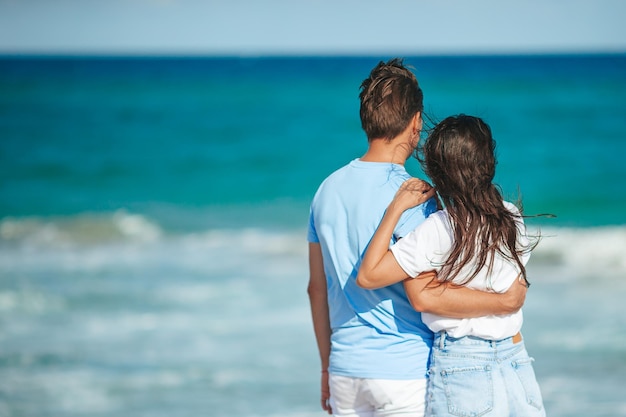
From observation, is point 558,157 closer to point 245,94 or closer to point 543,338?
point 543,338

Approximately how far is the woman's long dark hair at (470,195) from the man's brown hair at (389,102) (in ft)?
0.38

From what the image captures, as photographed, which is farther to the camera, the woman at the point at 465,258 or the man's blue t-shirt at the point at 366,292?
the man's blue t-shirt at the point at 366,292

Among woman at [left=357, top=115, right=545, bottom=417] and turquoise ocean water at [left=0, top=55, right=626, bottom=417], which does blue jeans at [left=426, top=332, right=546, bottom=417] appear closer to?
woman at [left=357, top=115, right=545, bottom=417]

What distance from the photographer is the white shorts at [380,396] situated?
2.18 meters

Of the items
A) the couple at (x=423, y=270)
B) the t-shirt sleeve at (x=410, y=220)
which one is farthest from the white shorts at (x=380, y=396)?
the t-shirt sleeve at (x=410, y=220)

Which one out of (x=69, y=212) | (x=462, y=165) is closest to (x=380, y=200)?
(x=462, y=165)

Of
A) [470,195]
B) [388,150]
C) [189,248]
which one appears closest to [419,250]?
[470,195]

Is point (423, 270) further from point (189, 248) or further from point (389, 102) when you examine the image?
point (189, 248)

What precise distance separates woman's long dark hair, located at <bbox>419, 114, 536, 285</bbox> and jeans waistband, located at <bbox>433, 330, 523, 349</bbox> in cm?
15

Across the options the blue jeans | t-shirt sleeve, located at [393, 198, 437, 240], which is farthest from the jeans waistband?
t-shirt sleeve, located at [393, 198, 437, 240]

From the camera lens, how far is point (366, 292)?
2211 mm

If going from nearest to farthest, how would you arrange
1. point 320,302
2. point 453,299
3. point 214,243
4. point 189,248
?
point 453,299 → point 320,302 → point 189,248 → point 214,243

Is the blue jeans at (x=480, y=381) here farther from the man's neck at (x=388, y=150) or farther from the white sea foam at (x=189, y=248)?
the white sea foam at (x=189, y=248)

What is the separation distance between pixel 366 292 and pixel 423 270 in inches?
7.7
